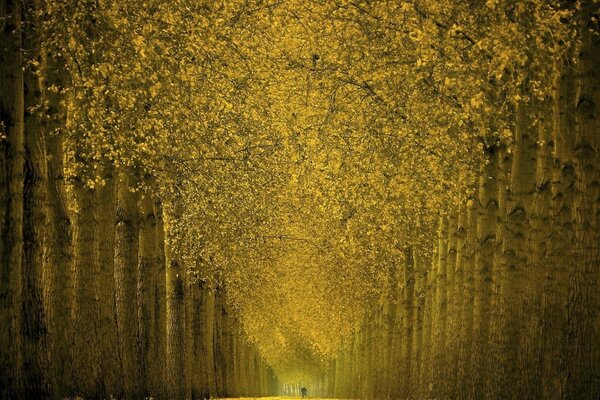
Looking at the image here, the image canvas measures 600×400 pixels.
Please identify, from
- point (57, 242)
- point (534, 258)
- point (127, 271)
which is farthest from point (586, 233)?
point (127, 271)

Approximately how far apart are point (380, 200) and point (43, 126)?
512 inches

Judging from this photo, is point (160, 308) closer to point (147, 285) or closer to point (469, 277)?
point (147, 285)

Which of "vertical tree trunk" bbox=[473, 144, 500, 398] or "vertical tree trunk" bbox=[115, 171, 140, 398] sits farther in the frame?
"vertical tree trunk" bbox=[115, 171, 140, 398]

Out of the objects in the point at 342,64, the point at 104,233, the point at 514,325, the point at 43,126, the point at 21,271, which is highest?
the point at 342,64

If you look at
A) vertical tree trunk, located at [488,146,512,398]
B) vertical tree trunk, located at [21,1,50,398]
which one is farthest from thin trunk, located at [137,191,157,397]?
vertical tree trunk, located at [488,146,512,398]

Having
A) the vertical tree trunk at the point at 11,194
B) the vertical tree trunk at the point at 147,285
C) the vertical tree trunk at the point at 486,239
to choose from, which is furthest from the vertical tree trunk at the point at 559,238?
the vertical tree trunk at the point at 147,285

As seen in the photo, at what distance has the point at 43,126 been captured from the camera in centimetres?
1636

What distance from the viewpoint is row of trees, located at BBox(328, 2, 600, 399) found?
47.0 ft

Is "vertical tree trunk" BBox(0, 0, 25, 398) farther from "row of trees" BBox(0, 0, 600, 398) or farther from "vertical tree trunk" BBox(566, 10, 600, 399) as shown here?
"vertical tree trunk" BBox(566, 10, 600, 399)

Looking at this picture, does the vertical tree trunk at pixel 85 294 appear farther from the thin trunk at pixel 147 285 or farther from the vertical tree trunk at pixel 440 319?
the vertical tree trunk at pixel 440 319

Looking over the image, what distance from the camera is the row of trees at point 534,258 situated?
14.3 m

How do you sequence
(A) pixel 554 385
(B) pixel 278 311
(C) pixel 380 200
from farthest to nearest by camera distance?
1. (B) pixel 278 311
2. (C) pixel 380 200
3. (A) pixel 554 385

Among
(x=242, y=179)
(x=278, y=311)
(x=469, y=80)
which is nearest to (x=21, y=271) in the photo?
(x=469, y=80)

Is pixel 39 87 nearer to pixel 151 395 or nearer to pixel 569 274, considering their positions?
pixel 151 395
